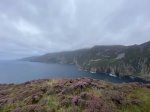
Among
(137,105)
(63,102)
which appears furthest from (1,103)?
(137,105)

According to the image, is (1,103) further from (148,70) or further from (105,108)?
(148,70)

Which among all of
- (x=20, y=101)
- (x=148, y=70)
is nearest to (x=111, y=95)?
(x=20, y=101)

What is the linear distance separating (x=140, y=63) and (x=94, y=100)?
623ft

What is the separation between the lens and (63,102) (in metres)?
12.5

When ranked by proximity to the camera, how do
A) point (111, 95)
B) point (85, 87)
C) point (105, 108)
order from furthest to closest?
point (85, 87) < point (111, 95) < point (105, 108)

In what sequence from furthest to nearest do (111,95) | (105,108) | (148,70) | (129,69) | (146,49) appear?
(146,49)
(129,69)
(148,70)
(111,95)
(105,108)

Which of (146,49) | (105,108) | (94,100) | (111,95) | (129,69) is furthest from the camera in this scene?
(146,49)

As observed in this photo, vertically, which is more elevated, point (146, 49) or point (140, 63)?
point (146, 49)

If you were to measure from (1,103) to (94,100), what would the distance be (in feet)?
33.7

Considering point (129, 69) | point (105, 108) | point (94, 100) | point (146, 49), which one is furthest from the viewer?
point (146, 49)

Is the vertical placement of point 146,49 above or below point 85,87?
above

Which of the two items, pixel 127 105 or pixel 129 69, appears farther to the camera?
pixel 129 69

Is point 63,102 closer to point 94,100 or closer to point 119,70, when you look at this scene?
point 94,100

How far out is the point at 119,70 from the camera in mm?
181875
